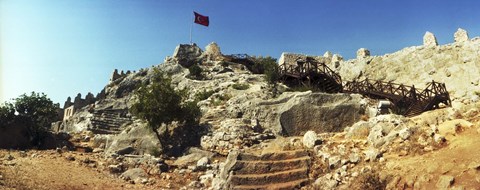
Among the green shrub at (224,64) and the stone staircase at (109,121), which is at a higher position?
the green shrub at (224,64)

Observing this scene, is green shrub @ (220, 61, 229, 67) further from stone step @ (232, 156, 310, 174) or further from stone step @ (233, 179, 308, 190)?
stone step @ (233, 179, 308, 190)

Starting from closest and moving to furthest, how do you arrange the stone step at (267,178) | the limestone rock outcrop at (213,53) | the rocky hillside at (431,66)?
the stone step at (267,178)
the rocky hillside at (431,66)
the limestone rock outcrop at (213,53)

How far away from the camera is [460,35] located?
121 ft

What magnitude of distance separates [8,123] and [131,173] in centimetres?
1741

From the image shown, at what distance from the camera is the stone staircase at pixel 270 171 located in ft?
40.9

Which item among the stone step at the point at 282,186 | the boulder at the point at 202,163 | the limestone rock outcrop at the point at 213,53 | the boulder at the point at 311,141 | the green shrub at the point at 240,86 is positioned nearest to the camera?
the stone step at the point at 282,186

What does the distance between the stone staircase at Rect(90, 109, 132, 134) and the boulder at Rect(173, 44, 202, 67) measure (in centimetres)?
1036

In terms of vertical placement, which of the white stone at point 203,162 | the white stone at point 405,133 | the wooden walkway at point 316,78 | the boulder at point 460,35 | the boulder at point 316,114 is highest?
the boulder at point 460,35

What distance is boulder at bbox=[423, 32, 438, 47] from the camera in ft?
127

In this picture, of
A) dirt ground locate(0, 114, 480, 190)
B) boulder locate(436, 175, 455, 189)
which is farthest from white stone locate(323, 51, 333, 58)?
boulder locate(436, 175, 455, 189)

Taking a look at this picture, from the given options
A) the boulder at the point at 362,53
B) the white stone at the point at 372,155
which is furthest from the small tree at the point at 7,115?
the boulder at the point at 362,53

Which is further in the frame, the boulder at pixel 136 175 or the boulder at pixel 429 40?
the boulder at pixel 429 40

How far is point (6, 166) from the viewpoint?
48.8ft

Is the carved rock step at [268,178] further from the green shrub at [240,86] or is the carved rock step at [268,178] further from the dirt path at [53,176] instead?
the green shrub at [240,86]
